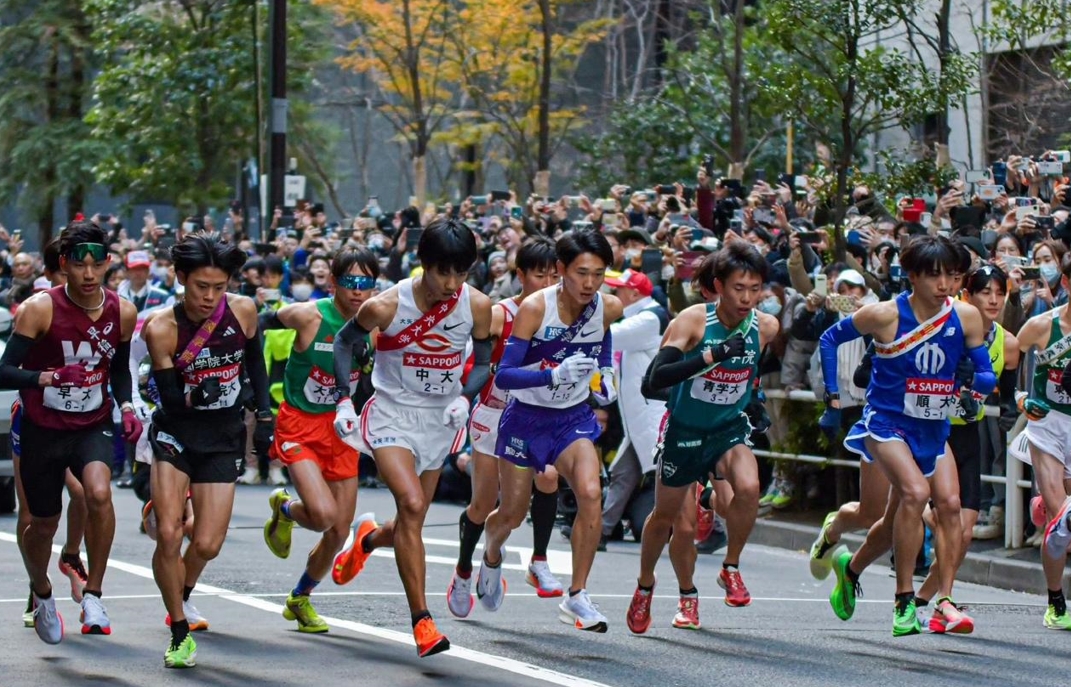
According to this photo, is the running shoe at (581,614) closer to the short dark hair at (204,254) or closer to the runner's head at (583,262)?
the runner's head at (583,262)

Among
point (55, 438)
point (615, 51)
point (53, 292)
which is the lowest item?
point (55, 438)

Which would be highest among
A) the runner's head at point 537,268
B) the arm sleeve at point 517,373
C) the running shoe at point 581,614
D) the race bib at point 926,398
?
the runner's head at point 537,268

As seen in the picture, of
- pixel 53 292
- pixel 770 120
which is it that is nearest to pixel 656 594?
pixel 53 292

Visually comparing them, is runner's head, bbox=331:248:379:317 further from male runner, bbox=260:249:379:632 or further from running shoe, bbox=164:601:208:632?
running shoe, bbox=164:601:208:632

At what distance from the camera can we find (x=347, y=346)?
9.26 meters

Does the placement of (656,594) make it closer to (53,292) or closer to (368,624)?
(368,624)

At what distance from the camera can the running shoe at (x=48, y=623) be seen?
923 centimetres

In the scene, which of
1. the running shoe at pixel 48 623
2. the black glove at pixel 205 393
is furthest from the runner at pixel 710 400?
the running shoe at pixel 48 623

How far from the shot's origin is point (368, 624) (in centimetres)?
1011

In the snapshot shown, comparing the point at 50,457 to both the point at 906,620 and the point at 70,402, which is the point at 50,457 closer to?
the point at 70,402

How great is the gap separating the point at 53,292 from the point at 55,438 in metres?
0.70

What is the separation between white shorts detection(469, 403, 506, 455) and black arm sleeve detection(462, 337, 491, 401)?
41.1 inches

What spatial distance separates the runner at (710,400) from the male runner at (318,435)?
159 centimetres

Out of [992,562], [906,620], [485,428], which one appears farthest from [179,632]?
[992,562]
